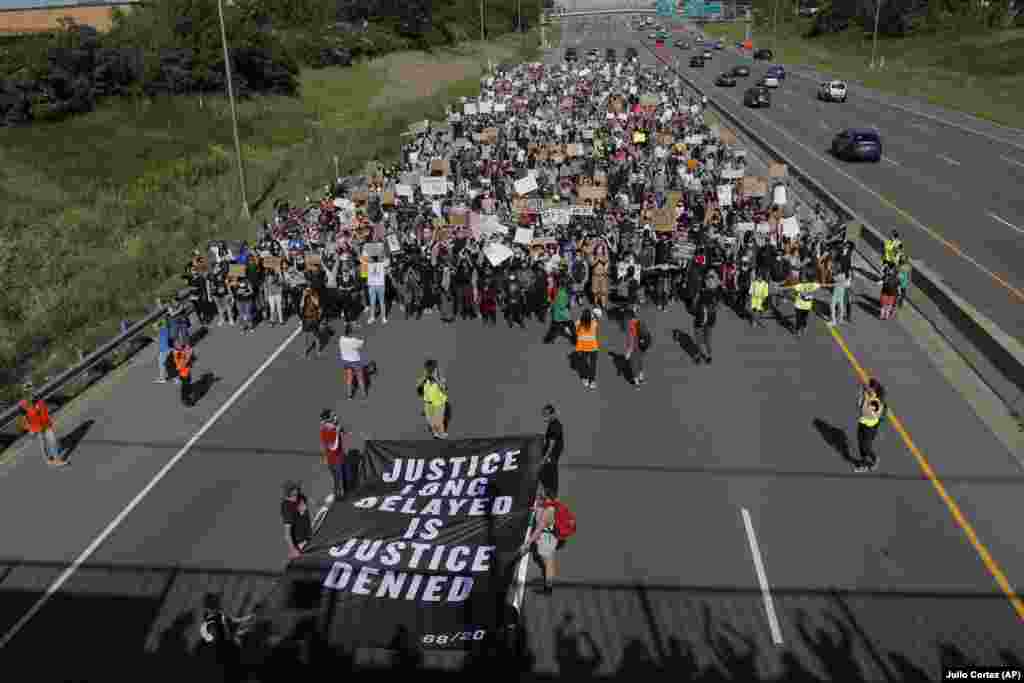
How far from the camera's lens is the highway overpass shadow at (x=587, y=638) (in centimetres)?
863

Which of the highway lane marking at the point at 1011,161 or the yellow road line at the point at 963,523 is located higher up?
the highway lane marking at the point at 1011,161

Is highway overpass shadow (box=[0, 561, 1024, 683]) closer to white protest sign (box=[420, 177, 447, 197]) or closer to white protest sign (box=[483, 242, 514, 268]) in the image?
white protest sign (box=[483, 242, 514, 268])

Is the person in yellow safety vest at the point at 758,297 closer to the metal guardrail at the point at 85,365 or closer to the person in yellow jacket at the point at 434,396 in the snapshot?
the person in yellow jacket at the point at 434,396

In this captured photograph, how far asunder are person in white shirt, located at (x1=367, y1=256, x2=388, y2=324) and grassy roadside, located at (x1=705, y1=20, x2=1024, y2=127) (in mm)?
44011

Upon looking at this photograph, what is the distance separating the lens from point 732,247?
21172 millimetres

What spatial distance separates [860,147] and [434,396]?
2971cm

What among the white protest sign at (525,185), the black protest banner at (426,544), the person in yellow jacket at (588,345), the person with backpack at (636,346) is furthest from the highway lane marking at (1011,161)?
the black protest banner at (426,544)

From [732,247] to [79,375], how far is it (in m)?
14.7

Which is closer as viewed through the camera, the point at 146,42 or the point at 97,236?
the point at 97,236

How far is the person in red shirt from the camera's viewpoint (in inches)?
453

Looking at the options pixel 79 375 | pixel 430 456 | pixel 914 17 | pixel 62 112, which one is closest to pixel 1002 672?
pixel 430 456

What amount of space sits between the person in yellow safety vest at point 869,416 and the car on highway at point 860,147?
2774 cm

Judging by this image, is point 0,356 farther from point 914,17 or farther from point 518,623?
point 914,17

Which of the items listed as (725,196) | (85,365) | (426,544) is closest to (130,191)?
(85,365)
